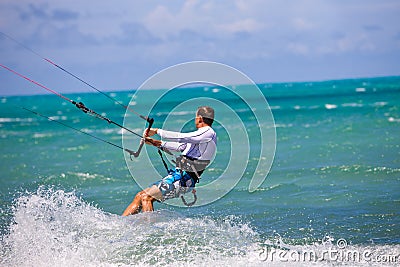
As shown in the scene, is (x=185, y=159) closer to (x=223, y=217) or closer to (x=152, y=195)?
(x=152, y=195)

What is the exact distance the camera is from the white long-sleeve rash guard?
8.28 m

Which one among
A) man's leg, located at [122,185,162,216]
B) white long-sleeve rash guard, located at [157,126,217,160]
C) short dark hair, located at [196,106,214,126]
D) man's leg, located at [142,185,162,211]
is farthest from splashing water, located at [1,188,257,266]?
short dark hair, located at [196,106,214,126]

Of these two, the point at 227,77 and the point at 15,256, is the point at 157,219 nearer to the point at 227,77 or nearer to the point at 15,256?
the point at 15,256

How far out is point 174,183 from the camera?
8852 mm

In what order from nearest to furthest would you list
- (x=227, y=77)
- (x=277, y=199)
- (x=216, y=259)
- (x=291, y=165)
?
(x=216, y=259) < (x=227, y=77) < (x=277, y=199) < (x=291, y=165)

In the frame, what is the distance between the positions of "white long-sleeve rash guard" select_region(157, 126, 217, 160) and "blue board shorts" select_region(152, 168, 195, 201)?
39 cm

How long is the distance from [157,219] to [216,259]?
5.30 ft

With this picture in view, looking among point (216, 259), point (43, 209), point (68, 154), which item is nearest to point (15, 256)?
point (43, 209)

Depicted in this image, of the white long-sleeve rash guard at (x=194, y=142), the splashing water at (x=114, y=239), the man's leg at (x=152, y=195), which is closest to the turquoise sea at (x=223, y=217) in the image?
the splashing water at (x=114, y=239)

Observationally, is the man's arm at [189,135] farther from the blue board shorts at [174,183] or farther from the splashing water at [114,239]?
the splashing water at [114,239]

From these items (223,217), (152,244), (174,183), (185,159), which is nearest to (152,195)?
(174,183)

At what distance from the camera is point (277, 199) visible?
1180 cm

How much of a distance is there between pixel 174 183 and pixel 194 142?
84 centimetres

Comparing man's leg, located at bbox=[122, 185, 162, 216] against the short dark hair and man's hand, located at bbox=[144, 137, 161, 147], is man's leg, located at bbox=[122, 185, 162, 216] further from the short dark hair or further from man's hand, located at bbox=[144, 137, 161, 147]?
the short dark hair
